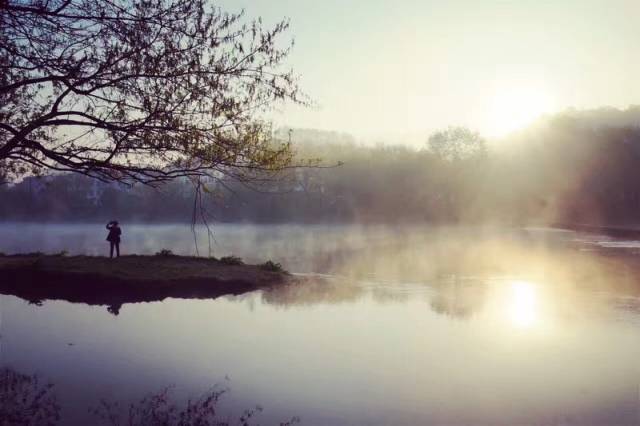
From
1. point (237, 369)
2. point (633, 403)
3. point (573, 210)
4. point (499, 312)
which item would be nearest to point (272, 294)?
point (499, 312)

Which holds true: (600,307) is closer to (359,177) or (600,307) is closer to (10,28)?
(10,28)

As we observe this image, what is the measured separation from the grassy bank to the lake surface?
3.99ft

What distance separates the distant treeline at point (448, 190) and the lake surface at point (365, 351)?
62.0 meters

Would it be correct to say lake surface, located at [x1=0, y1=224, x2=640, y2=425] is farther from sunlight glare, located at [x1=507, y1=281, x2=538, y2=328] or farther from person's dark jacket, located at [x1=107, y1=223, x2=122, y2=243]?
person's dark jacket, located at [x1=107, y1=223, x2=122, y2=243]

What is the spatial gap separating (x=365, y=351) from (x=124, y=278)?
11072 millimetres

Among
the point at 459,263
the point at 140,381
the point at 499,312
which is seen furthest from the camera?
Result: the point at 459,263

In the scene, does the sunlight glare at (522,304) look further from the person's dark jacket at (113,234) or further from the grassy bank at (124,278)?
the person's dark jacket at (113,234)

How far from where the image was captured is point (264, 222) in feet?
272

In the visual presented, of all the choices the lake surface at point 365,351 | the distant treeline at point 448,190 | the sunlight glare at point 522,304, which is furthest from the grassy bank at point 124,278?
the distant treeline at point 448,190

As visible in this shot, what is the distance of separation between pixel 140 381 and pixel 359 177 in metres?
81.8

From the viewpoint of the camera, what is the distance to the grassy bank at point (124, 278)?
17359 mm

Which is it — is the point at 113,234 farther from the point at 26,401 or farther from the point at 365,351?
the point at 26,401

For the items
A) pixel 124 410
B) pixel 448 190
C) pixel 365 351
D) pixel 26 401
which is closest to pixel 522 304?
pixel 365 351

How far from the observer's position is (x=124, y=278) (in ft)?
62.4
